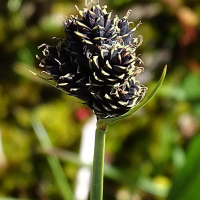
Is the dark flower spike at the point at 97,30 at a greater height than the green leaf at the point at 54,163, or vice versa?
the dark flower spike at the point at 97,30

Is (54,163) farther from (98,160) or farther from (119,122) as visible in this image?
(98,160)

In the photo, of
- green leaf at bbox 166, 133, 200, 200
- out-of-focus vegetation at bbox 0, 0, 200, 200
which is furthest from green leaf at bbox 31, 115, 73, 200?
green leaf at bbox 166, 133, 200, 200

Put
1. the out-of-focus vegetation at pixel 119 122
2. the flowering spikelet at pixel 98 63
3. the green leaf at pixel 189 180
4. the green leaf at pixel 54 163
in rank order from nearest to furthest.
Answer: the flowering spikelet at pixel 98 63
the green leaf at pixel 189 180
the green leaf at pixel 54 163
the out-of-focus vegetation at pixel 119 122

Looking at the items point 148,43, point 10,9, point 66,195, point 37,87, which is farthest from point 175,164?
point 10,9

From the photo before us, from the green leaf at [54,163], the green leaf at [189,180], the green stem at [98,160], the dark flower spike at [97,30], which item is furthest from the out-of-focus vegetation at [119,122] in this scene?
the dark flower spike at [97,30]

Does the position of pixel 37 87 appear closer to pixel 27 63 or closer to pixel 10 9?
pixel 27 63

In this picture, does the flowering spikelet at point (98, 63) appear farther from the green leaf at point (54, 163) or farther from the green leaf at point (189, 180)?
the green leaf at point (54, 163)

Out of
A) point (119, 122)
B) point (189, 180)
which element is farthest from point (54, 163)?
point (189, 180)
